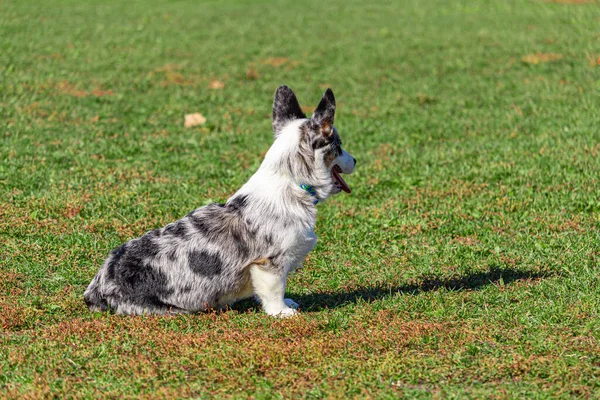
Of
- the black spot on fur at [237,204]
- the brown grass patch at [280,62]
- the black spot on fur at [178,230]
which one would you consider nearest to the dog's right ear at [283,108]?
the black spot on fur at [237,204]

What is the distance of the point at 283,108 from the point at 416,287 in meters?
2.63

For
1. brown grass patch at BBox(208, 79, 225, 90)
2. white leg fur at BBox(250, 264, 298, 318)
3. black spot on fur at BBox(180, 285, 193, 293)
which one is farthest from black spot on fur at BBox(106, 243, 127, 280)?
brown grass patch at BBox(208, 79, 225, 90)

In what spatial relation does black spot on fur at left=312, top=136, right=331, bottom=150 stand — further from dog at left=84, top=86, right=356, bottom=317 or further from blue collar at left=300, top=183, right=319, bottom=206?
blue collar at left=300, top=183, right=319, bottom=206

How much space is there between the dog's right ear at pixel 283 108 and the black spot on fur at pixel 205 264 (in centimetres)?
140

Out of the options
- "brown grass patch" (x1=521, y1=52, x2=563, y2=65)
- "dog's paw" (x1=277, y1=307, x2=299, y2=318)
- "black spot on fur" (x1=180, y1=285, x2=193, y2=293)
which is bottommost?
"dog's paw" (x1=277, y1=307, x2=299, y2=318)

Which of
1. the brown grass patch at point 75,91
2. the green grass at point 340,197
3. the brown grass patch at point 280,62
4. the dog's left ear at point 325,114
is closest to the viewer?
the green grass at point 340,197

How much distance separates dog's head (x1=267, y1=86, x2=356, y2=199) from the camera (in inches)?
309

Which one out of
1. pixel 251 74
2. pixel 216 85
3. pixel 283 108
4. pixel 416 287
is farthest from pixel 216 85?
pixel 283 108

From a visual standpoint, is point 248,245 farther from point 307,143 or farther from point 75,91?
point 75,91

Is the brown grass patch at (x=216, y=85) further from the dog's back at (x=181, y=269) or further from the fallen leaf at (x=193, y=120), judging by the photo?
the dog's back at (x=181, y=269)

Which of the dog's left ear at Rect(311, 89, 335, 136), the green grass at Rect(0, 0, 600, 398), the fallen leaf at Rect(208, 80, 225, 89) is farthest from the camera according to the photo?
the fallen leaf at Rect(208, 80, 225, 89)

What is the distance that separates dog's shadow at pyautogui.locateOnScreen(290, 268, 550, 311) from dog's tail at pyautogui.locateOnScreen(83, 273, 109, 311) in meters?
2.05

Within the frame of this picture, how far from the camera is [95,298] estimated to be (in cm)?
819

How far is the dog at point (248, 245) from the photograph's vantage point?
790cm
